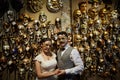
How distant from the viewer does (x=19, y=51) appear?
3.20 meters

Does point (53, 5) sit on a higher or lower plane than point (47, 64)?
higher

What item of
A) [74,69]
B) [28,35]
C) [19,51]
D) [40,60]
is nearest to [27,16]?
[28,35]

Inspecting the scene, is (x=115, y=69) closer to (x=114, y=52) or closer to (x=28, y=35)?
(x=114, y=52)

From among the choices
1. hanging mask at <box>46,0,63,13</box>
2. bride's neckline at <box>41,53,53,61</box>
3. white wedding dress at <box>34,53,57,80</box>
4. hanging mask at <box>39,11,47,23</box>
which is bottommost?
white wedding dress at <box>34,53,57,80</box>

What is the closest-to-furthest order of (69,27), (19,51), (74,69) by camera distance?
(74,69)
(19,51)
(69,27)

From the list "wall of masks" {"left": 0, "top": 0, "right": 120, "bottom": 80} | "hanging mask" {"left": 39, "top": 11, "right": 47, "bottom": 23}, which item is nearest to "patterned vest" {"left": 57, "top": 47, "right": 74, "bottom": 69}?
"wall of masks" {"left": 0, "top": 0, "right": 120, "bottom": 80}

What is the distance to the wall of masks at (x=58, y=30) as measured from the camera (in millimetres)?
3219

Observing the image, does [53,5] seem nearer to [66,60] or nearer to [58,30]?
[58,30]

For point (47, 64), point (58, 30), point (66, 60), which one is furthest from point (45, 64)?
point (58, 30)

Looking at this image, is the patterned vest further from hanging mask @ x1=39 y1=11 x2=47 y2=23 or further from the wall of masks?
hanging mask @ x1=39 y1=11 x2=47 y2=23

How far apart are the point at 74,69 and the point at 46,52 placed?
1.16 feet

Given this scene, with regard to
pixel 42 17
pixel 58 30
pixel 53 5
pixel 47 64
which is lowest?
pixel 47 64

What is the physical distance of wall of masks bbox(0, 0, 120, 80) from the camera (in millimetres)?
3219

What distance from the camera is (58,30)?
3.36m
